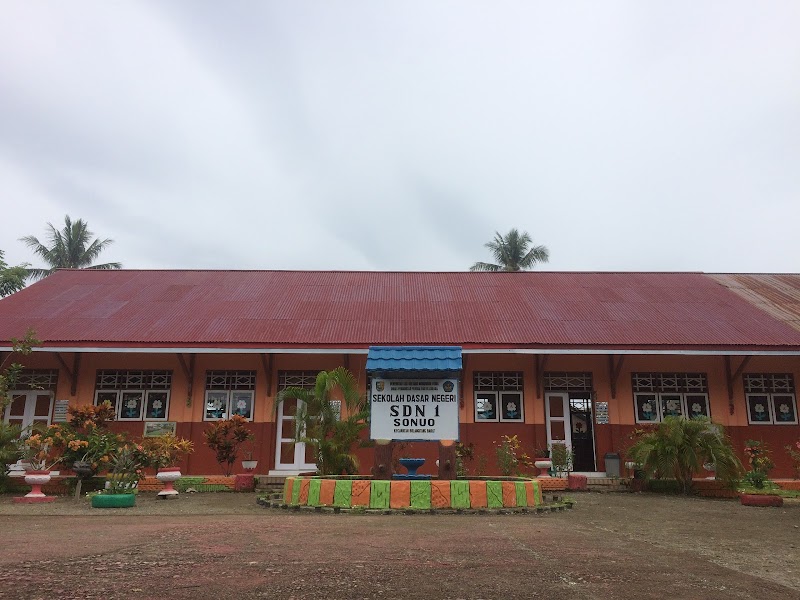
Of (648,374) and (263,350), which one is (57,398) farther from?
(648,374)

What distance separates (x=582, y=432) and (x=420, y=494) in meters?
7.99

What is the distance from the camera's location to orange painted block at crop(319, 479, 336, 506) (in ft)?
30.6

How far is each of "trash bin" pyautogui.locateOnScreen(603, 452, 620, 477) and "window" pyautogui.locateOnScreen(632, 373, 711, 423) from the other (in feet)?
4.38

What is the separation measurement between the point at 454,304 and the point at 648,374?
5.25 metres

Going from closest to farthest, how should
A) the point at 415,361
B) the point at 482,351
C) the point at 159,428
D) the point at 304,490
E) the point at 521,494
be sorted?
1. the point at 521,494
2. the point at 304,490
3. the point at 415,361
4. the point at 482,351
5. the point at 159,428

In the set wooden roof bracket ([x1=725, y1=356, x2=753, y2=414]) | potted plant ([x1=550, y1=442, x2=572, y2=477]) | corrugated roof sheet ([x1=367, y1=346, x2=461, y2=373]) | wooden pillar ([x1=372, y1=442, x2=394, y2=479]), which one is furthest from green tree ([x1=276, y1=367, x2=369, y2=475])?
wooden roof bracket ([x1=725, y1=356, x2=753, y2=414])

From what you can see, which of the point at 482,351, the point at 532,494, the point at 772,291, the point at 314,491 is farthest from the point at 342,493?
the point at 772,291

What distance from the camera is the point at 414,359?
32.9 ft

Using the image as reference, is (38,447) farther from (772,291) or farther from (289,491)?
(772,291)

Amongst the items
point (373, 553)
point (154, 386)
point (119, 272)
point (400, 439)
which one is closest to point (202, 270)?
point (119, 272)

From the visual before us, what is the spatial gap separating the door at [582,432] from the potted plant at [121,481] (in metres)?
9.66

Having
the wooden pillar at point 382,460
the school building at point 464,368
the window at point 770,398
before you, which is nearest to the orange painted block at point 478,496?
the wooden pillar at point 382,460

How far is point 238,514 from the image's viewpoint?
920cm

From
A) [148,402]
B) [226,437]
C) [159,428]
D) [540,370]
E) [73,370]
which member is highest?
[540,370]
